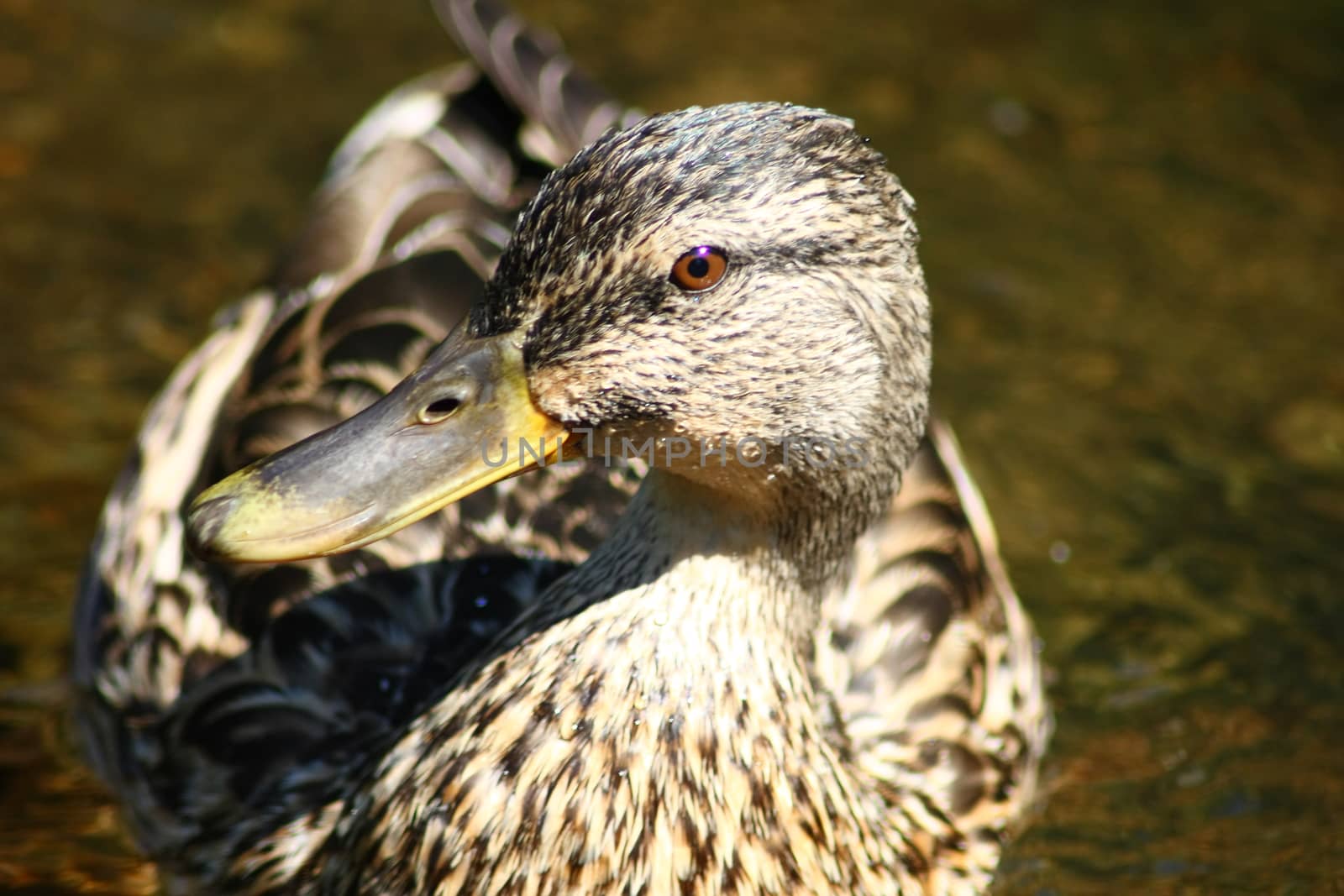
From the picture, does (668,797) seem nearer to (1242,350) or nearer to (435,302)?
(435,302)

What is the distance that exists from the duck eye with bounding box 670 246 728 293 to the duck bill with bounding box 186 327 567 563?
0.32 meters

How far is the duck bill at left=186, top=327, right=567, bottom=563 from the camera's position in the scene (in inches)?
112

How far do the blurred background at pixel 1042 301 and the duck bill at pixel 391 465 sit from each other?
4.67 ft

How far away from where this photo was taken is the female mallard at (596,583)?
Result: 115 inches

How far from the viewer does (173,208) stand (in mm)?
6117

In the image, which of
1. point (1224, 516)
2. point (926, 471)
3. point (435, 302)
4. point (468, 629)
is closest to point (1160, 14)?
point (1224, 516)

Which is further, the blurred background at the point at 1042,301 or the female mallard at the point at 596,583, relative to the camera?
the blurred background at the point at 1042,301

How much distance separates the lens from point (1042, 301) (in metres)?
6.10

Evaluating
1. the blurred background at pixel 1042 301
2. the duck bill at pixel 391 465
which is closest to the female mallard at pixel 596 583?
the duck bill at pixel 391 465

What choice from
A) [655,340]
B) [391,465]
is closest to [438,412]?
[391,465]

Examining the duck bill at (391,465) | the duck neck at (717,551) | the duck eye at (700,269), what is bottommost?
the duck neck at (717,551)

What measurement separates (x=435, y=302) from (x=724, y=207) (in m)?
1.53

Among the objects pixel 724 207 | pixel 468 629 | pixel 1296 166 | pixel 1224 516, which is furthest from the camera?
pixel 1296 166

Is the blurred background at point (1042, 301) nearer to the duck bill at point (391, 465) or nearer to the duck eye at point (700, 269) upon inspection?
the duck bill at point (391, 465)
